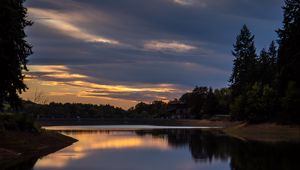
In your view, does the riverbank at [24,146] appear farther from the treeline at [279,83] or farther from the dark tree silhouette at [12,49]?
the treeline at [279,83]

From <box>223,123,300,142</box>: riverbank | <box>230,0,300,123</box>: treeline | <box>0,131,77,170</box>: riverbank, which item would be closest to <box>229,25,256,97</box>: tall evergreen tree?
<box>230,0,300,123</box>: treeline

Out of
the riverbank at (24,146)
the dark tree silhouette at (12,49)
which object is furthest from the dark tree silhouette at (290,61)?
the dark tree silhouette at (12,49)

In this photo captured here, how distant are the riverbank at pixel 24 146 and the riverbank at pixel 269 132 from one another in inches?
1210

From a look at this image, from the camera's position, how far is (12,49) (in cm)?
4331

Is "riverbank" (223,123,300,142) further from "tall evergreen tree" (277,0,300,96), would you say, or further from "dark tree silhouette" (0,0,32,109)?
"dark tree silhouette" (0,0,32,109)

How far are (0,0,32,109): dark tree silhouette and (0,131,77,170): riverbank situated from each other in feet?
11.9

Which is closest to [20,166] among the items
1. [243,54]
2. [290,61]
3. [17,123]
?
[17,123]

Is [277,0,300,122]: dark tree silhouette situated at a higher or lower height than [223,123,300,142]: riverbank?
higher

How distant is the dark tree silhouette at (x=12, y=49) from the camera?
40.6m

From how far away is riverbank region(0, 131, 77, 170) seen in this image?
3981 cm

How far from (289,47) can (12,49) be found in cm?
5481

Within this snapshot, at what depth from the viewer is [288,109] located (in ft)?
266

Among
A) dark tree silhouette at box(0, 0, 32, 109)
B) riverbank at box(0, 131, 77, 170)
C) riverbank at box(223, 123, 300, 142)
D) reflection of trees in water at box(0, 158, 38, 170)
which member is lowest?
reflection of trees in water at box(0, 158, 38, 170)

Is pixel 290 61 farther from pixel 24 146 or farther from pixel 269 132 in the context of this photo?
pixel 24 146
